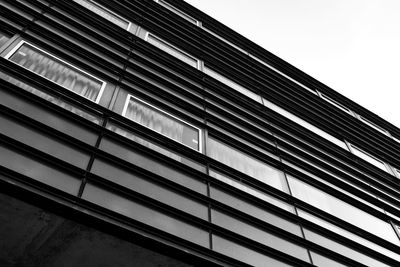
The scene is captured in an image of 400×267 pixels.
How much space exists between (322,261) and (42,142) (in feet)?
17.8

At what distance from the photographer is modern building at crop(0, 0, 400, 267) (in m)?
4.54

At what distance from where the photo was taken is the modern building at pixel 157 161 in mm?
4543

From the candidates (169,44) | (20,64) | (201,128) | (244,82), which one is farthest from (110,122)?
(244,82)

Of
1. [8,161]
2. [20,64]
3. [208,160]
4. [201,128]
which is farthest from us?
[201,128]

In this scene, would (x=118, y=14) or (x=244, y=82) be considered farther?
(x=244, y=82)

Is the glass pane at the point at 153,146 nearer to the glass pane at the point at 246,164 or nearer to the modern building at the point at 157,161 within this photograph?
the modern building at the point at 157,161

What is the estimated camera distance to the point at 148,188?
6000 millimetres

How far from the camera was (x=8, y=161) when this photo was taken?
4840 millimetres

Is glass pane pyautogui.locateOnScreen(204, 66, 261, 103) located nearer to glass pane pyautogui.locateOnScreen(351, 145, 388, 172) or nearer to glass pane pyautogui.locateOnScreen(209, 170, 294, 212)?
glass pane pyautogui.locateOnScreen(351, 145, 388, 172)

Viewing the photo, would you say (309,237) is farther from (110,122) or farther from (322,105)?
(322,105)

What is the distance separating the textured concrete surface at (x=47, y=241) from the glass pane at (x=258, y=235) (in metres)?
2.25

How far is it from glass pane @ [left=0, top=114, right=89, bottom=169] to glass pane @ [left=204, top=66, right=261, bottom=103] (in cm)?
643

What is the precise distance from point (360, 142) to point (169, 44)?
7873 millimetres

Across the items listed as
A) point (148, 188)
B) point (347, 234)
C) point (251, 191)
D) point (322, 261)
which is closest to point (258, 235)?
point (251, 191)
